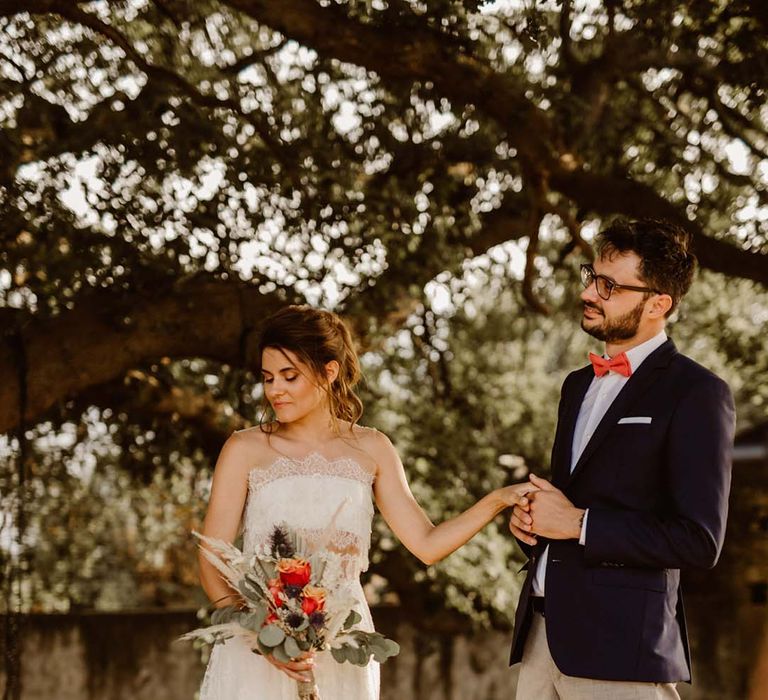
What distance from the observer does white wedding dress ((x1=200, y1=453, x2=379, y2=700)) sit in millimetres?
4074

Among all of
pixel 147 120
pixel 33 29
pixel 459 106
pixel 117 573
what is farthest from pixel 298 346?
pixel 117 573

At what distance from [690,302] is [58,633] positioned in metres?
6.59

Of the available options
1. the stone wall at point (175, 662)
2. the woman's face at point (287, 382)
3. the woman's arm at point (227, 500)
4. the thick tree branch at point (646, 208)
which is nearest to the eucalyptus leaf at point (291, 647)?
the woman's arm at point (227, 500)

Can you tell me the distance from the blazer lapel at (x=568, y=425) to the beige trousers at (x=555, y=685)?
47cm

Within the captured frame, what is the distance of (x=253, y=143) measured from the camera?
6562mm

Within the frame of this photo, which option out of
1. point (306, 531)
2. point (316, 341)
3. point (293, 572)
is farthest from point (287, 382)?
point (293, 572)

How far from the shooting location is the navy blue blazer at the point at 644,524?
3.29 meters

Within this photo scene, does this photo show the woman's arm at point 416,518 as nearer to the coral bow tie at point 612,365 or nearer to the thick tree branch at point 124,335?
the coral bow tie at point 612,365

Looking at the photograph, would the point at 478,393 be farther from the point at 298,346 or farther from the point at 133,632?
the point at 298,346

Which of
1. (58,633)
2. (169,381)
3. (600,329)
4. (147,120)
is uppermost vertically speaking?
(147,120)

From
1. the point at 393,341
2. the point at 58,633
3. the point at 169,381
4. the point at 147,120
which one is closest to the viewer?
the point at 147,120

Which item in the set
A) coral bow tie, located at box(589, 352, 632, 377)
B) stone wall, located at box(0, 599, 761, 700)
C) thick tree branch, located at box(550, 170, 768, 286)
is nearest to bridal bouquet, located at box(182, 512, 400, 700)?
coral bow tie, located at box(589, 352, 632, 377)

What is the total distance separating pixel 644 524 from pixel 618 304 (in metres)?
0.71

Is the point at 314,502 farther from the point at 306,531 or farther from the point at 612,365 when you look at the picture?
the point at 612,365
